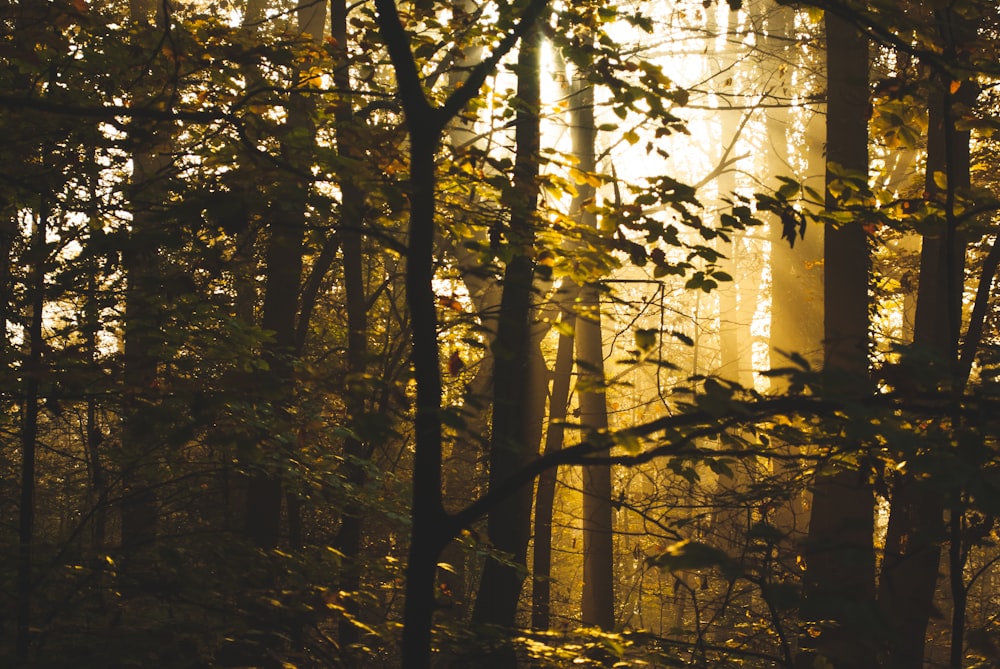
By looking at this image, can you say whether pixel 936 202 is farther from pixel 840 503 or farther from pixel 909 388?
pixel 840 503

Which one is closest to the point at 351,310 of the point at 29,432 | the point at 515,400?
the point at 515,400

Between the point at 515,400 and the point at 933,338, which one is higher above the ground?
the point at 933,338

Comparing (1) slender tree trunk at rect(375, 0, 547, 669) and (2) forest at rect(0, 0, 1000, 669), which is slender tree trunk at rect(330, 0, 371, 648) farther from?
(1) slender tree trunk at rect(375, 0, 547, 669)

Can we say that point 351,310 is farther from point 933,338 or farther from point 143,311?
point 933,338

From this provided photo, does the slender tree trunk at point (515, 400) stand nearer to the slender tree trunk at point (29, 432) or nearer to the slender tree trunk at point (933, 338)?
the slender tree trunk at point (933, 338)

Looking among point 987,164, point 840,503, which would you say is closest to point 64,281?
point 840,503

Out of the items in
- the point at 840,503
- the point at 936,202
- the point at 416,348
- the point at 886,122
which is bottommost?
the point at 840,503

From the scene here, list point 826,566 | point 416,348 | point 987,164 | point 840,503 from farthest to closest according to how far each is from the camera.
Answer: point 987,164 < point 840,503 < point 826,566 < point 416,348

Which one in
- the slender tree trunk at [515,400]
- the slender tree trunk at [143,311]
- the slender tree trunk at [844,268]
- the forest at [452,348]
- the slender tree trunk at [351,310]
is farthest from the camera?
the slender tree trunk at [844,268]

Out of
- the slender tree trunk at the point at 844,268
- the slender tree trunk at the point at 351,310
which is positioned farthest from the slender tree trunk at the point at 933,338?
the slender tree trunk at the point at 351,310

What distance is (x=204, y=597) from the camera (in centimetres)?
372

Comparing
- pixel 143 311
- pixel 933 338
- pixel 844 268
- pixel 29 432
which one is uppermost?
pixel 844 268

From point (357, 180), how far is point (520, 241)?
33.7 inches

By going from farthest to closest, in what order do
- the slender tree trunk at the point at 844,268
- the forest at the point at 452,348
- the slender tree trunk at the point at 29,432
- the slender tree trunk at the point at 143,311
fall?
the slender tree trunk at the point at 844,268 → the slender tree trunk at the point at 29,432 → the slender tree trunk at the point at 143,311 → the forest at the point at 452,348
